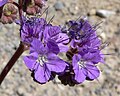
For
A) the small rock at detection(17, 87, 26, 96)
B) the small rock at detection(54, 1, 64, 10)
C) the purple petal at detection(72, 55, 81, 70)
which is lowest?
the small rock at detection(17, 87, 26, 96)

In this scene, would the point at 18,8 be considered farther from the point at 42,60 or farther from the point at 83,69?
the point at 83,69

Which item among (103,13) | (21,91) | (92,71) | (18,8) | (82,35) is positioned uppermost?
(18,8)

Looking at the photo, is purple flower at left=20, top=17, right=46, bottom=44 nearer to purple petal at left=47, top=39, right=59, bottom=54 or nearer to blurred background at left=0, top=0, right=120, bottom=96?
purple petal at left=47, top=39, right=59, bottom=54

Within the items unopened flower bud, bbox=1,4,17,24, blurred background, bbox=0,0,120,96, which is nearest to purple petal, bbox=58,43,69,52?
unopened flower bud, bbox=1,4,17,24

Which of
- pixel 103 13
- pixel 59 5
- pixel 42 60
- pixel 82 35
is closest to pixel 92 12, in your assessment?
pixel 103 13

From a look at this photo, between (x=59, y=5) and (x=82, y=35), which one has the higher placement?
(x=82, y=35)

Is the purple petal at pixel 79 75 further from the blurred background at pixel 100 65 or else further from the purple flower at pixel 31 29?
the blurred background at pixel 100 65

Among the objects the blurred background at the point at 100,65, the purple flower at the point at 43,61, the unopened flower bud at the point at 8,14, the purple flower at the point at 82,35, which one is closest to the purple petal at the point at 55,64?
the purple flower at the point at 43,61
